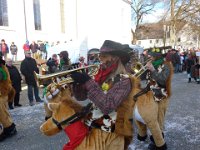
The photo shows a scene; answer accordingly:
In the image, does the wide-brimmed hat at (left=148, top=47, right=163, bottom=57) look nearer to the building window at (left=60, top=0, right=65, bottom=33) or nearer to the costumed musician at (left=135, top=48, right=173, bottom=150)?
the costumed musician at (left=135, top=48, right=173, bottom=150)

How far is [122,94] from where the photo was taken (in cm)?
207

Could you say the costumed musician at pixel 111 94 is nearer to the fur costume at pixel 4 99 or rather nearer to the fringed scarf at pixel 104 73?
the fringed scarf at pixel 104 73

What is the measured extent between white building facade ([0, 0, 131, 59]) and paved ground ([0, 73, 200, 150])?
8343 millimetres

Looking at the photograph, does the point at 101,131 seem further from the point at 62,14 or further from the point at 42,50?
the point at 62,14

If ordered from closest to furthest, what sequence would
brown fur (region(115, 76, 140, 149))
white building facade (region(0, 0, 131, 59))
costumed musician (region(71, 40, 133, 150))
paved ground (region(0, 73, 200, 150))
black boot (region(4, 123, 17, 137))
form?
costumed musician (region(71, 40, 133, 150)), brown fur (region(115, 76, 140, 149)), paved ground (region(0, 73, 200, 150)), black boot (region(4, 123, 17, 137)), white building facade (region(0, 0, 131, 59))

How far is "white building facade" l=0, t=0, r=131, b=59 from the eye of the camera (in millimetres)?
17312

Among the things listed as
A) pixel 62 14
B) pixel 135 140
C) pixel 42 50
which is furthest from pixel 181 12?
pixel 135 140

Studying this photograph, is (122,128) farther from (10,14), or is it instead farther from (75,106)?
(10,14)

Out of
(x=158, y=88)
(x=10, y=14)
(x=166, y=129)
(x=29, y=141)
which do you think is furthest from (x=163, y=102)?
(x=10, y=14)

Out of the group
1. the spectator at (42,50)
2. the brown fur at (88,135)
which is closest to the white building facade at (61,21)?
the spectator at (42,50)

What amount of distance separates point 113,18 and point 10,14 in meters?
18.1

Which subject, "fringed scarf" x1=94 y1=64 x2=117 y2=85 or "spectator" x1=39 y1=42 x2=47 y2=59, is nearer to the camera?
"fringed scarf" x1=94 y1=64 x2=117 y2=85

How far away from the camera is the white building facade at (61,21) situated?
56.8 feet

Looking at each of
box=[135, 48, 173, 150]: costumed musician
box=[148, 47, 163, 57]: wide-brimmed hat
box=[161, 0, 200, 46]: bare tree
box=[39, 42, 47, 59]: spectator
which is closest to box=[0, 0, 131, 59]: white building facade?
box=[39, 42, 47, 59]: spectator
